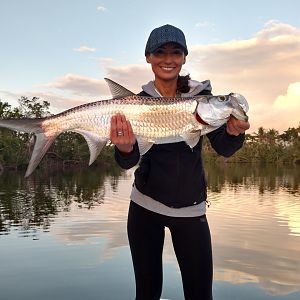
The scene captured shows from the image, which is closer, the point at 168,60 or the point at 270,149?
the point at 168,60

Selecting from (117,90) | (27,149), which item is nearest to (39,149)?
(117,90)

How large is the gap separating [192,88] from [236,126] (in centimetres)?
67

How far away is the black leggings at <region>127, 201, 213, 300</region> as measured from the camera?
148 inches

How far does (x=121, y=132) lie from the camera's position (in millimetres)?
3641

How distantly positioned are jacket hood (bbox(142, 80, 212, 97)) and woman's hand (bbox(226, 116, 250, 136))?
0.50 meters

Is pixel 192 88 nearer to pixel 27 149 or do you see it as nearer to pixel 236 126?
pixel 236 126

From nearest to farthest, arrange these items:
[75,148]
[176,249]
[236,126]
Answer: [236,126]
[176,249]
[75,148]

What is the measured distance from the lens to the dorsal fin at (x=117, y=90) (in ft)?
12.4

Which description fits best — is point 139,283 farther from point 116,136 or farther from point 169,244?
point 169,244

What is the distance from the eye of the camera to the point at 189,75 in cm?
410

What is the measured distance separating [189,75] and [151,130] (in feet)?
2.53

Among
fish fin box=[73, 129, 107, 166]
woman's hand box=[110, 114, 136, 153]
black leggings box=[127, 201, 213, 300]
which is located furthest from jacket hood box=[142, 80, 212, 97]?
black leggings box=[127, 201, 213, 300]

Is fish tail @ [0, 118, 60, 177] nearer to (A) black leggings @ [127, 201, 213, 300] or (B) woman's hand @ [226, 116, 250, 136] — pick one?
(A) black leggings @ [127, 201, 213, 300]

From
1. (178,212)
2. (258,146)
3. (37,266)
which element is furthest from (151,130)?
(258,146)
